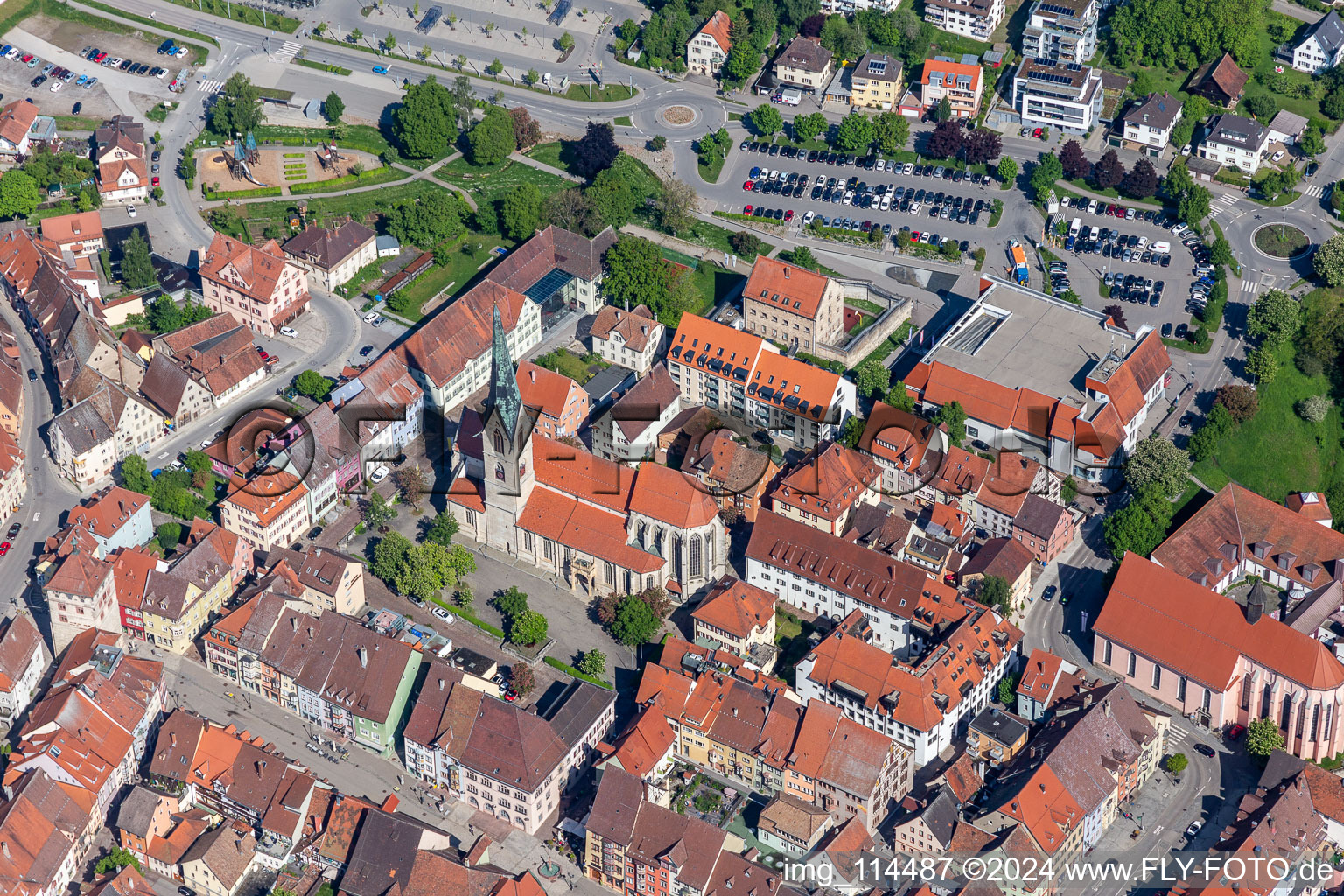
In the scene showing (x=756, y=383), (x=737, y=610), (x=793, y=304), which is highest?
(x=793, y=304)

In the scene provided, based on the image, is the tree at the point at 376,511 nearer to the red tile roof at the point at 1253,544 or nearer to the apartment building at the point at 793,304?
the apartment building at the point at 793,304

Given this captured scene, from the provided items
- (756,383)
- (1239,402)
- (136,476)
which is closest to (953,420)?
(756,383)

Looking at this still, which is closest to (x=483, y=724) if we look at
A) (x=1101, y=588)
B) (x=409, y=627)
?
(x=409, y=627)

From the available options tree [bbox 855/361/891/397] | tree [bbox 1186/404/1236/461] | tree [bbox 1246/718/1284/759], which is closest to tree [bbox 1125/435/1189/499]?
tree [bbox 1186/404/1236/461]

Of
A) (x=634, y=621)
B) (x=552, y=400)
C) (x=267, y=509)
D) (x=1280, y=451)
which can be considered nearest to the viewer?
(x=634, y=621)

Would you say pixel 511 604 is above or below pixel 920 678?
below

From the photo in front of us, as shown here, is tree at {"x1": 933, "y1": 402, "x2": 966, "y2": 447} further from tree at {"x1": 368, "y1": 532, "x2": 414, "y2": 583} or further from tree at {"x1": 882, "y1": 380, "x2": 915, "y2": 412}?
tree at {"x1": 368, "y1": 532, "x2": 414, "y2": 583}

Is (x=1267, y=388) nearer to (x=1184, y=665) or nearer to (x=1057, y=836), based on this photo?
(x=1184, y=665)

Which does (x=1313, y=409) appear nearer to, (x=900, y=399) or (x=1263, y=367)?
(x=1263, y=367)
